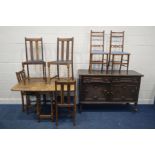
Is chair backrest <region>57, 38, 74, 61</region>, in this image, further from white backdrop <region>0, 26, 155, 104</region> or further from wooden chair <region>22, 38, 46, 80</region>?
wooden chair <region>22, 38, 46, 80</region>

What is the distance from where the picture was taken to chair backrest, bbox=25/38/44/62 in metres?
3.59

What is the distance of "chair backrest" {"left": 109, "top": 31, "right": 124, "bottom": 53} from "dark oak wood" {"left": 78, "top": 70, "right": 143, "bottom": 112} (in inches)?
24.1

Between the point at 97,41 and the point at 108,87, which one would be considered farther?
the point at 97,41

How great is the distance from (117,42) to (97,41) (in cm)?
48

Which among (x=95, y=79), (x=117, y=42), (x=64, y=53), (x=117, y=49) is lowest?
(x=95, y=79)

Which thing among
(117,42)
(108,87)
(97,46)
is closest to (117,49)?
(117,42)

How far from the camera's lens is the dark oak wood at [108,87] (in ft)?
11.5

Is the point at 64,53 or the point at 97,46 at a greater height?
the point at 97,46

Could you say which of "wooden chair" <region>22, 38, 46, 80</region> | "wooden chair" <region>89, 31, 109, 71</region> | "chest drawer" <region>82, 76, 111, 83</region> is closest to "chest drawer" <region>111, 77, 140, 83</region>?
"chest drawer" <region>82, 76, 111, 83</region>

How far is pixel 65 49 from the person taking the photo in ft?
12.6

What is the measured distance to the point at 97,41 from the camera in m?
3.83

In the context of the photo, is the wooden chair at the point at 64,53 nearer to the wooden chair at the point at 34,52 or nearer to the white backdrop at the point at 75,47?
the white backdrop at the point at 75,47

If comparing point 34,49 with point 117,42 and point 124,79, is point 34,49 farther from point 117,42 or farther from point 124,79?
point 124,79

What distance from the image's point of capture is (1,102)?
161 inches
